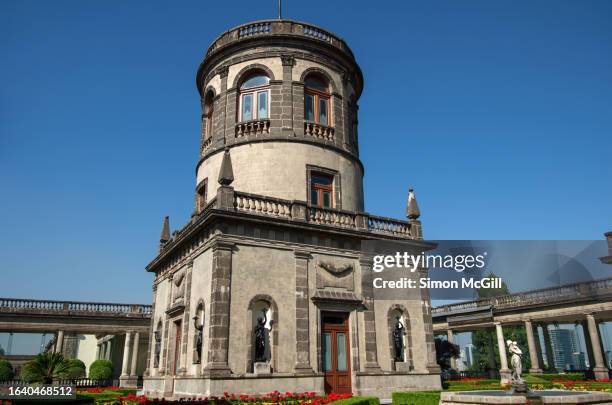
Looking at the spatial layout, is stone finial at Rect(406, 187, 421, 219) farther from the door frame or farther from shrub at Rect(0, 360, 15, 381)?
shrub at Rect(0, 360, 15, 381)

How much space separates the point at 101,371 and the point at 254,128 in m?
25.5

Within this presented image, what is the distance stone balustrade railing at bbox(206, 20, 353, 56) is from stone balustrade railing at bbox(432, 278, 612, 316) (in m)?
22.6

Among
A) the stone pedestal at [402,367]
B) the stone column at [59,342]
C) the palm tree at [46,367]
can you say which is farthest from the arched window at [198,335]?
the stone column at [59,342]

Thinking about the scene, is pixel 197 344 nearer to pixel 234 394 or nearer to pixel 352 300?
pixel 234 394

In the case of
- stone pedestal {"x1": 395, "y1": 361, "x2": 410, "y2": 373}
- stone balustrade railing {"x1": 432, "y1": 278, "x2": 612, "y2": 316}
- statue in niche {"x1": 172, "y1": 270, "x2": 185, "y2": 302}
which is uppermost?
stone balustrade railing {"x1": 432, "y1": 278, "x2": 612, "y2": 316}

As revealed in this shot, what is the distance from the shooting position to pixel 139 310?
131 ft

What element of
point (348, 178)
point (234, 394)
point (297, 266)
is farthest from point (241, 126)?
point (234, 394)

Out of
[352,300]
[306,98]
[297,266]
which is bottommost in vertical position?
[352,300]

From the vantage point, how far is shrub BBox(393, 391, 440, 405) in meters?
16.4

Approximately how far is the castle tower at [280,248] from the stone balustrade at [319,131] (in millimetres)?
74

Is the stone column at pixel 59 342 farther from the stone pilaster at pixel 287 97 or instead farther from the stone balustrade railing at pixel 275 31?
the stone pilaster at pixel 287 97

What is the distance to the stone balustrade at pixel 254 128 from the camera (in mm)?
23641

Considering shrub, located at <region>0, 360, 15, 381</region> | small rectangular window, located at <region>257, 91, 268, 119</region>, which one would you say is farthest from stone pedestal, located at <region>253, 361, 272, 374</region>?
shrub, located at <region>0, 360, 15, 381</region>

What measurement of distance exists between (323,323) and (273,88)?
11.6 metres
